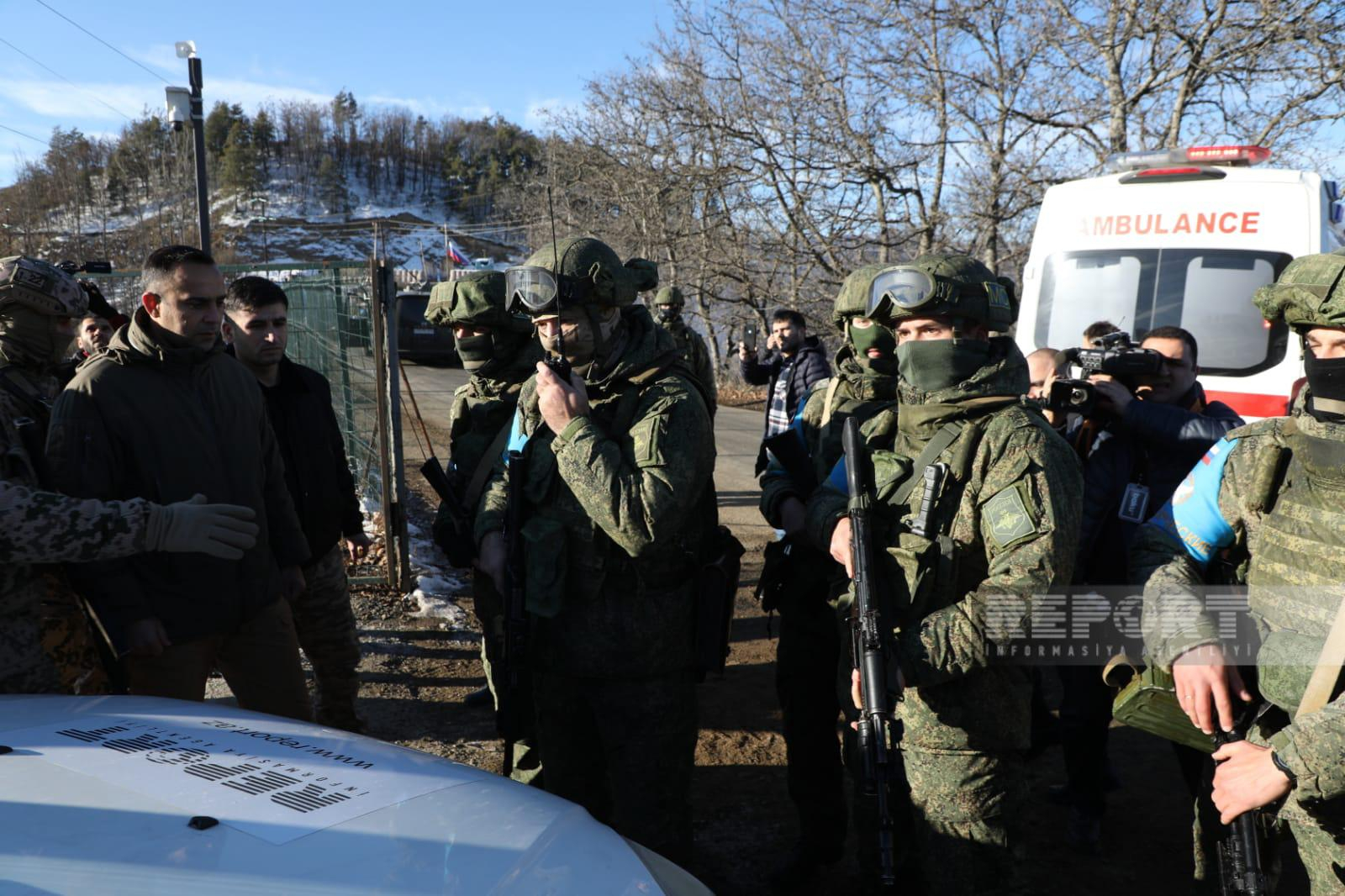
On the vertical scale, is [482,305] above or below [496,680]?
above

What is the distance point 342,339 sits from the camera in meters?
6.49

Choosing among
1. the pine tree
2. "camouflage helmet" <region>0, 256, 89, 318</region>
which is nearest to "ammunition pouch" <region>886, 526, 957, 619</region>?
"camouflage helmet" <region>0, 256, 89, 318</region>

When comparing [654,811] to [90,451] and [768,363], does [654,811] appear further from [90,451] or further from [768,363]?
[768,363]

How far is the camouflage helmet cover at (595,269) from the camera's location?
8.75 ft

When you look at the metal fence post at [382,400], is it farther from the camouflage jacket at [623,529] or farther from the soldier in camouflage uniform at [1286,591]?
the soldier in camouflage uniform at [1286,591]

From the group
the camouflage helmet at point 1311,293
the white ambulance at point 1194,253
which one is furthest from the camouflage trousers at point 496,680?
the white ambulance at point 1194,253

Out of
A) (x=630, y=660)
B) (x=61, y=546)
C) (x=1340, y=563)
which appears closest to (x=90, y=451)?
(x=61, y=546)

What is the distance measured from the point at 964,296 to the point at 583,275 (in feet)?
3.49

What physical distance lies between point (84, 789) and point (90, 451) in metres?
1.40

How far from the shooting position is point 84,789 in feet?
5.14

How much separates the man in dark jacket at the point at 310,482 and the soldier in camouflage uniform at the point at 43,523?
1.07 meters

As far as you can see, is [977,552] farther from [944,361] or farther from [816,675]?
[816,675]

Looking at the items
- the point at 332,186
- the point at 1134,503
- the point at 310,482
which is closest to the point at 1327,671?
the point at 1134,503

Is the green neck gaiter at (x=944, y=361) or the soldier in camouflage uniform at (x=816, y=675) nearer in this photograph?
the green neck gaiter at (x=944, y=361)
